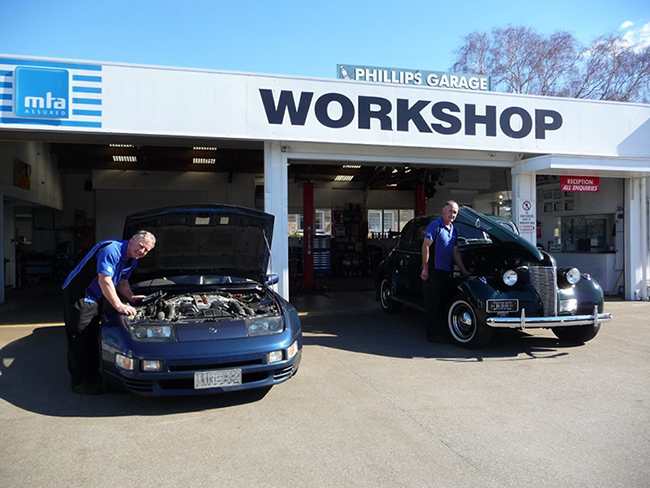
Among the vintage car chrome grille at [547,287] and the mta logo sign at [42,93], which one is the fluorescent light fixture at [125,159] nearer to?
the mta logo sign at [42,93]

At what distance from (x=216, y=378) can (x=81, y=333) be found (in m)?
1.54

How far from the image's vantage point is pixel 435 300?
258 inches

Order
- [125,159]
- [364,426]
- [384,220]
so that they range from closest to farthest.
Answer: [364,426] < [125,159] < [384,220]

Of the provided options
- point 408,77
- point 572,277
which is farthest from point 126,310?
point 408,77

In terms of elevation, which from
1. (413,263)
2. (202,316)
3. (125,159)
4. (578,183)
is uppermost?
(125,159)

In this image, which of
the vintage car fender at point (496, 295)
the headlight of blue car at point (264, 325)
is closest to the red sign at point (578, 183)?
the vintage car fender at point (496, 295)

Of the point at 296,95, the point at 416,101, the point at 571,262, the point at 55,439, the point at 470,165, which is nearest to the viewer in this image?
the point at 55,439

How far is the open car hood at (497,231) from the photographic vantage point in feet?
20.3

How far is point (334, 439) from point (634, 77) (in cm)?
2880

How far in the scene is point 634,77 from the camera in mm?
24828

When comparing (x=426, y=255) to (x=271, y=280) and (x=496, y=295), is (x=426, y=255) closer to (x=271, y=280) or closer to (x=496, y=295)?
(x=496, y=295)

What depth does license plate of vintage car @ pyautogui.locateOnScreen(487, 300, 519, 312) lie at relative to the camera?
5.90 m

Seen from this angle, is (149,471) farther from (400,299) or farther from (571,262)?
(571,262)

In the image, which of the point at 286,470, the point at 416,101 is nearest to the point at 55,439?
the point at 286,470
